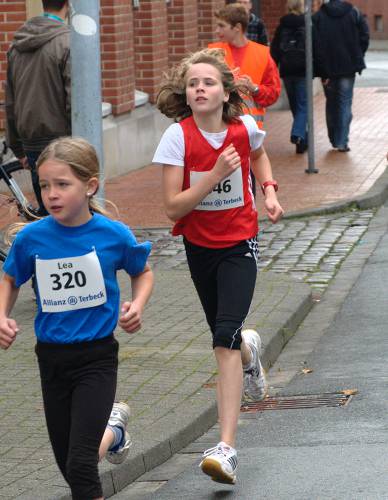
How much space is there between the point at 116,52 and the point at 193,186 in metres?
10.5

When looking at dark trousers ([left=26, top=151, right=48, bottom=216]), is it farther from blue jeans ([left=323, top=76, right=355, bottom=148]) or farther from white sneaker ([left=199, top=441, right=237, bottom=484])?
blue jeans ([left=323, top=76, right=355, bottom=148])

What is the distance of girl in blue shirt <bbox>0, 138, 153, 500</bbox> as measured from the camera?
4.89 m

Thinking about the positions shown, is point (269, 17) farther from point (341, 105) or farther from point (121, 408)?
point (121, 408)

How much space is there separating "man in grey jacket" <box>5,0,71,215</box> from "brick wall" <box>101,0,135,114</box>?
22.4 feet

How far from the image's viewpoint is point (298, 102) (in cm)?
1784

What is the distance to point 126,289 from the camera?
9.87 meters

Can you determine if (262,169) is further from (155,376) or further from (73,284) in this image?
(73,284)

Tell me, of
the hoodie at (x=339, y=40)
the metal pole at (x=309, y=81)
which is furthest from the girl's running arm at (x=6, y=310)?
the hoodie at (x=339, y=40)

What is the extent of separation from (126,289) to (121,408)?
4.47m

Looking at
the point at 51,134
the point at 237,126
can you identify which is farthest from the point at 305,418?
the point at 51,134

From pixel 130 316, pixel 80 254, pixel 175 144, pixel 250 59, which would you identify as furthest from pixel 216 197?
pixel 250 59

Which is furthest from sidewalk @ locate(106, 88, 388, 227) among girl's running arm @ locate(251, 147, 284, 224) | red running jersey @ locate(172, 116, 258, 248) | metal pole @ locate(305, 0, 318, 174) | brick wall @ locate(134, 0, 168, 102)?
red running jersey @ locate(172, 116, 258, 248)

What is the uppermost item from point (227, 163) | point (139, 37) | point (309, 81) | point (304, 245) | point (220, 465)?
point (227, 163)

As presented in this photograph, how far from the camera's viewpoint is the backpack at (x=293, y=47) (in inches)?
689
